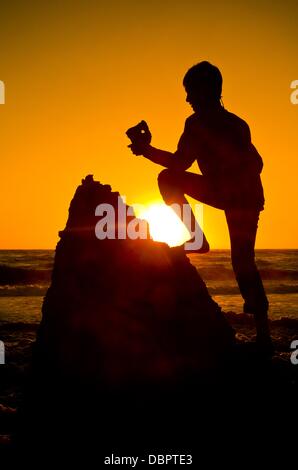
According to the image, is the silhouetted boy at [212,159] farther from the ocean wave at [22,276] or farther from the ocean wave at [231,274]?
the ocean wave at [231,274]

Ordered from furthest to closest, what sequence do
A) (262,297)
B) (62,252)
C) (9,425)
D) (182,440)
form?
1. (9,425)
2. (62,252)
3. (262,297)
4. (182,440)

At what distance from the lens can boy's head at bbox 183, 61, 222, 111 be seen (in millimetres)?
5047

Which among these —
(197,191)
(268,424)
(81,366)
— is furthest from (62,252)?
(268,424)

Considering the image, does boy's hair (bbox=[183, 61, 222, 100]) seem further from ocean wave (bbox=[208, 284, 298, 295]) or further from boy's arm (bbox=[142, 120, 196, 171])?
ocean wave (bbox=[208, 284, 298, 295])

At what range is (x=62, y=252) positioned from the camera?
638 cm

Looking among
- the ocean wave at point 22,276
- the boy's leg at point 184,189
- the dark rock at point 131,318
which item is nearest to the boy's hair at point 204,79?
the boy's leg at point 184,189

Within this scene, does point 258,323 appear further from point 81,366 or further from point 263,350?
point 81,366

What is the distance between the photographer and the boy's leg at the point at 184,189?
→ 5133 millimetres

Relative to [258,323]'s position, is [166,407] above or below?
below

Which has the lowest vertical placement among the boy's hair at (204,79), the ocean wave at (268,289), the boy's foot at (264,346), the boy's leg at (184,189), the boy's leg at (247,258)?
the ocean wave at (268,289)

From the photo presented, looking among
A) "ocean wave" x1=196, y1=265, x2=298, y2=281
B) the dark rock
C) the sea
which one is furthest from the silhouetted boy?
"ocean wave" x1=196, y1=265, x2=298, y2=281

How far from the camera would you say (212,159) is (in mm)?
5180

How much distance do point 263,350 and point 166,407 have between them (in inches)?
48.5

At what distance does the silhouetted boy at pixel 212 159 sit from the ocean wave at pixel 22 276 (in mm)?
32702
